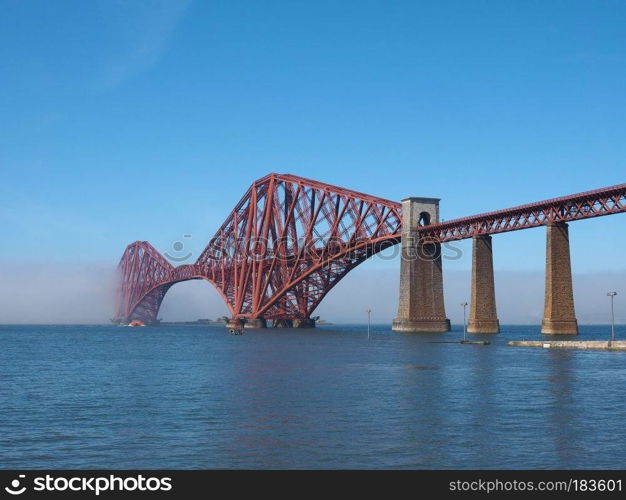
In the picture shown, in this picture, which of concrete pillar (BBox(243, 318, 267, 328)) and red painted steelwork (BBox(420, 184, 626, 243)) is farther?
concrete pillar (BBox(243, 318, 267, 328))

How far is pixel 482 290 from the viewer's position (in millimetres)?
91562

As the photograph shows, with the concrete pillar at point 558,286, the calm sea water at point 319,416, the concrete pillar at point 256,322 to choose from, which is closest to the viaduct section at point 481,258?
the concrete pillar at point 558,286

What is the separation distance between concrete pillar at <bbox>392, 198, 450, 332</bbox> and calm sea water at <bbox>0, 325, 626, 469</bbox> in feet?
157

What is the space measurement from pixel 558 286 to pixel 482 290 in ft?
45.1

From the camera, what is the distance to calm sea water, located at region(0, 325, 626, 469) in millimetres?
21656

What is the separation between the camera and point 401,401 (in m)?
34.0

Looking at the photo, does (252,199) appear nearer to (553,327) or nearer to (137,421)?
(553,327)

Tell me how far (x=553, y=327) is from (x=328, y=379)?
4652 centimetres

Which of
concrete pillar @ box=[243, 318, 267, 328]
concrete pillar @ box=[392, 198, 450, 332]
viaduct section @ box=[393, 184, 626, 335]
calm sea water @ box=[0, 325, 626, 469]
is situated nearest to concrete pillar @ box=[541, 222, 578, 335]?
viaduct section @ box=[393, 184, 626, 335]

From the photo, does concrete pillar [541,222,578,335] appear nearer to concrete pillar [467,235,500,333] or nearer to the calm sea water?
concrete pillar [467,235,500,333]

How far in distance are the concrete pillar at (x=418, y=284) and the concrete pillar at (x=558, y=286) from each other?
2257 centimetres

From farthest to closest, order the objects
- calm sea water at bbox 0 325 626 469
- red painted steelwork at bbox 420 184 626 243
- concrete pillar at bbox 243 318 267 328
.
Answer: concrete pillar at bbox 243 318 267 328
red painted steelwork at bbox 420 184 626 243
calm sea water at bbox 0 325 626 469

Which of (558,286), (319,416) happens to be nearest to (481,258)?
(558,286)
